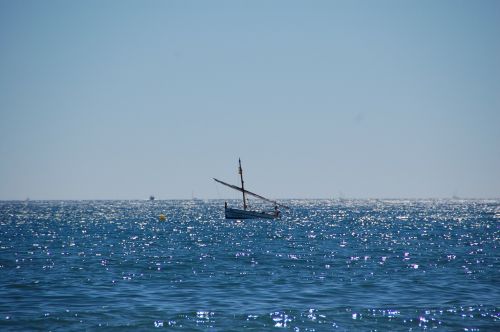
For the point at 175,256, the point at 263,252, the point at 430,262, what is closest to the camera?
the point at 430,262

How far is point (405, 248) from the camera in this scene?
190 ft

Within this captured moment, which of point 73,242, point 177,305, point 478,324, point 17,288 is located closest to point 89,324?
point 177,305

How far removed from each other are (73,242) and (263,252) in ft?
80.4

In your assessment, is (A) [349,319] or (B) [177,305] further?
(B) [177,305]

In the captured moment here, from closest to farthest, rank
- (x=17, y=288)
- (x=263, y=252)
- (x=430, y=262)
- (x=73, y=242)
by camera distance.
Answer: (x=17, y=288) < (x=430, y=262) < (x=263, y=252) < (x=73, y=242)

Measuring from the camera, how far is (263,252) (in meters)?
53.4

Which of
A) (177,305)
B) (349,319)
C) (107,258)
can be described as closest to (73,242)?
(107,258)

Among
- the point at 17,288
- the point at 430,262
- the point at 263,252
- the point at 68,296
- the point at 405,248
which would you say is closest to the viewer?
the point at 68,296

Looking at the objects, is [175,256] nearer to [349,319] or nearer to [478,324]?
[349,319]

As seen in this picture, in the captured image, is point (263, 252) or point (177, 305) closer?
point (177, 305)

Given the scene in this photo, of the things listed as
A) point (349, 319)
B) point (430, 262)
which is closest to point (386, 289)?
point (349, 319)

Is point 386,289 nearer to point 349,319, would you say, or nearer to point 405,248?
point 349,319

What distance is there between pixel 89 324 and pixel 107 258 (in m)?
25.1

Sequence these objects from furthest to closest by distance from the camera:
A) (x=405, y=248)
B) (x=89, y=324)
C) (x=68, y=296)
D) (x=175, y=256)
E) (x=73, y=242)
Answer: (x=73, y=242) → (x=405, y=248) → (x=175, y=256) → (x=68, y=296) → (x=89, y=324)
